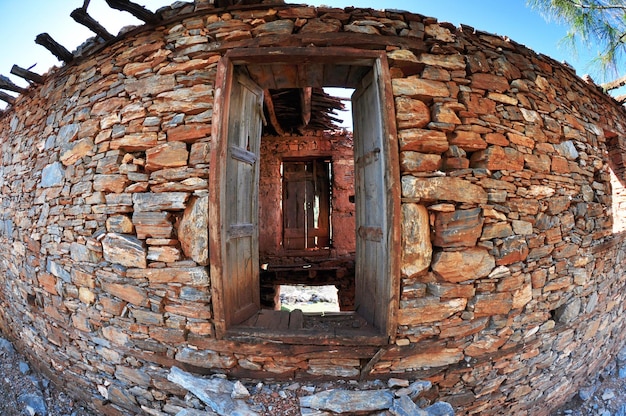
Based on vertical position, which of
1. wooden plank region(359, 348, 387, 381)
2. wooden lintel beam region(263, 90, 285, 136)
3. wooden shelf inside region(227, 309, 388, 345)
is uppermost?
wooden lintel beam region(263, 90, 285, 136)

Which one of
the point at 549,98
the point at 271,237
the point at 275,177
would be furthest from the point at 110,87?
the point at 549,98

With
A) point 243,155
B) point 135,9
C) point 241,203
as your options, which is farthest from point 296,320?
point 135,9

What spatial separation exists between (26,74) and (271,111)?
289 centimetres

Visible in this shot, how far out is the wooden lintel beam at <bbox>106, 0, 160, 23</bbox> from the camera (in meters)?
2.10

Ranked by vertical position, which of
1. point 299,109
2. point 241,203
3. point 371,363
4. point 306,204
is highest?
point 299,109

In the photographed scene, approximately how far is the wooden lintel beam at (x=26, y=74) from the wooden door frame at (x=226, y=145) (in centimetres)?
267

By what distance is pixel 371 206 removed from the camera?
2.34 metres

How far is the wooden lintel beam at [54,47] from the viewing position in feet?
8.25

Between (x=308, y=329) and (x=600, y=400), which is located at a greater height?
(x=308, y=329)

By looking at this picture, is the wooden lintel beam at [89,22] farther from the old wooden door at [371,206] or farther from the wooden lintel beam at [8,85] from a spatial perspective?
the old wooden door at [371,206]

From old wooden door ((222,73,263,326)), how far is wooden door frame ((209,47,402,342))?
0.07 meters

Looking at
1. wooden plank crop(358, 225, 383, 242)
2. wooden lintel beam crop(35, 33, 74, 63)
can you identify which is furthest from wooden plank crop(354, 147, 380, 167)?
wooden lintel beam crop(35, 33, 74, 63)

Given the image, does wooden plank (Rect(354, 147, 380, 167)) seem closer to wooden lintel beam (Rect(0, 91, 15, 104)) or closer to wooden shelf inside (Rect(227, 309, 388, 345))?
wooden shelf inside (Rect(227, 309, 388, 345))

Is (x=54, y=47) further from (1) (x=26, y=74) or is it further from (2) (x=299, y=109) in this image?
(2) (x=299, y=109)
